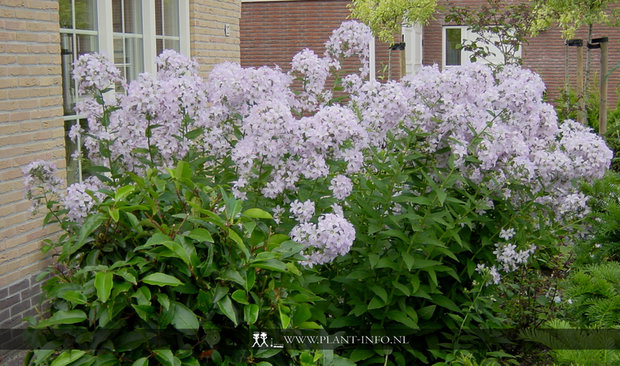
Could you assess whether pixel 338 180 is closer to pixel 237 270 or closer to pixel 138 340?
pixel 237 270

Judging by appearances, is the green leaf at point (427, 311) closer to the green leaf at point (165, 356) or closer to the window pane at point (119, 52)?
the green leaf at point (165, 356)

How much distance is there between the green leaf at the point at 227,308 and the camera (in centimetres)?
215

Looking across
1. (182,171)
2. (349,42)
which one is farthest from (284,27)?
(182,171)

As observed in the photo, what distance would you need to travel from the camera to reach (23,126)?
4727 mm

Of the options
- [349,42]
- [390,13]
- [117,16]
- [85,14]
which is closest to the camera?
[349,42]

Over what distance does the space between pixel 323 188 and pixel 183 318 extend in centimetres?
114

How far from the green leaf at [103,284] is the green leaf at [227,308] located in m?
0.32

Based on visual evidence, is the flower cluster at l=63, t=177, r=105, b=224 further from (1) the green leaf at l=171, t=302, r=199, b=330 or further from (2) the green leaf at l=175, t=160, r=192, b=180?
(1) the green leaf at l=171, t=302, r=199, b=330

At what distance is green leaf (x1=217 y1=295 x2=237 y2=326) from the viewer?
215cm

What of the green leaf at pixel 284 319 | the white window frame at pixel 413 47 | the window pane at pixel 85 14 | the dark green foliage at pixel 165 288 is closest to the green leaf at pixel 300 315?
the dark green foliage at pixel 165 288

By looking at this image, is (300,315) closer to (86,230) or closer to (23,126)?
(86,230)

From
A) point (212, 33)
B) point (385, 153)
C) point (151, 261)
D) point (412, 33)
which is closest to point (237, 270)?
point (151, 261)

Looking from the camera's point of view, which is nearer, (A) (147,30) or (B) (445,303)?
(B) (445,303)

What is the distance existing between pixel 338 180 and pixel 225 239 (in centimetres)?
78
